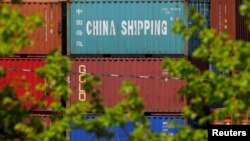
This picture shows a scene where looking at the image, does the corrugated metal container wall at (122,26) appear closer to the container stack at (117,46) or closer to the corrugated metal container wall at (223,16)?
the container stack at (117,46)

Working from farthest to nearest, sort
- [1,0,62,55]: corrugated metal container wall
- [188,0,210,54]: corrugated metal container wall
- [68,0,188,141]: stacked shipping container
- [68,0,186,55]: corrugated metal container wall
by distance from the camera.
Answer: [1,0,62,55]: corrugated metal container wall → [68,0,186,55]: corrugated metal container wall → [188,0,210,54]: corrugated metal container wall → [68,0,188,141]: stacked shipping container

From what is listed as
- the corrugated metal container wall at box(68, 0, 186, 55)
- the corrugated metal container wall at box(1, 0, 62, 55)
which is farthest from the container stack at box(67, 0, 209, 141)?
the corrugated metal container wall at box(1, 0, 62, 55)

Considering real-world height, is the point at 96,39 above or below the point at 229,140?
above

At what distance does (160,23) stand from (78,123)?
22.8 meters

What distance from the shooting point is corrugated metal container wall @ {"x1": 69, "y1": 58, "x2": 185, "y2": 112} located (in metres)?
33.2

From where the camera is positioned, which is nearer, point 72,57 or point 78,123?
point 78,123

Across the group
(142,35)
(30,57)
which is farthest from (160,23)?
(30,57)

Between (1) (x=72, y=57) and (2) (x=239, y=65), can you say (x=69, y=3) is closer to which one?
(1) (x=72, y=57)

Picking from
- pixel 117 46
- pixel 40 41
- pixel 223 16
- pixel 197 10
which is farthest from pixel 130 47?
Result: pixel 223 16

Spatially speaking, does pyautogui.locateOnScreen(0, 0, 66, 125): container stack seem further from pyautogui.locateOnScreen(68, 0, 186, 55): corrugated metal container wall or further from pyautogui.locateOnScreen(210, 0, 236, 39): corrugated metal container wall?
pyautogui.locateOnScreen(210, 0, 236, 39): corrugated metal container wall

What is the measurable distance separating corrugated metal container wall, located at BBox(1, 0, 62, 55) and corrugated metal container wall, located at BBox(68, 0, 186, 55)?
795 millimetres

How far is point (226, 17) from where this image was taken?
35312mm

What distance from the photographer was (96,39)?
34.3 meters

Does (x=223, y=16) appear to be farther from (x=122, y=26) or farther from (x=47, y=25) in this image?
(x=47, y=25)
